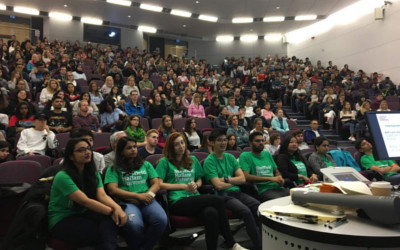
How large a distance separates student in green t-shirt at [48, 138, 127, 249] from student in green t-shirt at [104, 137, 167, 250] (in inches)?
5.8

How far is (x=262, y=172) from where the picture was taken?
3.13m

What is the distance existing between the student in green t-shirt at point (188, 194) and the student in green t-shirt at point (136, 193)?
163 mm

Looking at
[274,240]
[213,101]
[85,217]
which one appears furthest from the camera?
[213,101]

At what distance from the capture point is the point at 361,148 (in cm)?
414

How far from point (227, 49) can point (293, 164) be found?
13.9 metres

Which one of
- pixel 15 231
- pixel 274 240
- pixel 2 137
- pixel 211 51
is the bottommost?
pixel 15 231

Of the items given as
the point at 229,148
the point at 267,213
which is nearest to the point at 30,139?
the point at 229,148

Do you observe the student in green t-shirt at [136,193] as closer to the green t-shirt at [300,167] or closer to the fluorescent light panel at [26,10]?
the green t-shirt at [300,167]

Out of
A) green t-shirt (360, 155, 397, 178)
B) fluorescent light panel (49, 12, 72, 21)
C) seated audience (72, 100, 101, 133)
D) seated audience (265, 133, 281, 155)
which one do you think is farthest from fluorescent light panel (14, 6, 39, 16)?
green t-shirt (360, 155, 397, 178)

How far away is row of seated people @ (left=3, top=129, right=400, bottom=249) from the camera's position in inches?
81.4

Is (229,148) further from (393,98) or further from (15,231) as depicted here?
(393,98)

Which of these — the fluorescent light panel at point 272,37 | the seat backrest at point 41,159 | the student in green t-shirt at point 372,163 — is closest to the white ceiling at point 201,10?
the fluorescent light panel at point 272,37

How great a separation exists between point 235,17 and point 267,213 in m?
13.0

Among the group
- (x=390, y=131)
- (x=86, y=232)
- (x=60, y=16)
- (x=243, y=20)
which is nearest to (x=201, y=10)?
(x=243, y=20)
